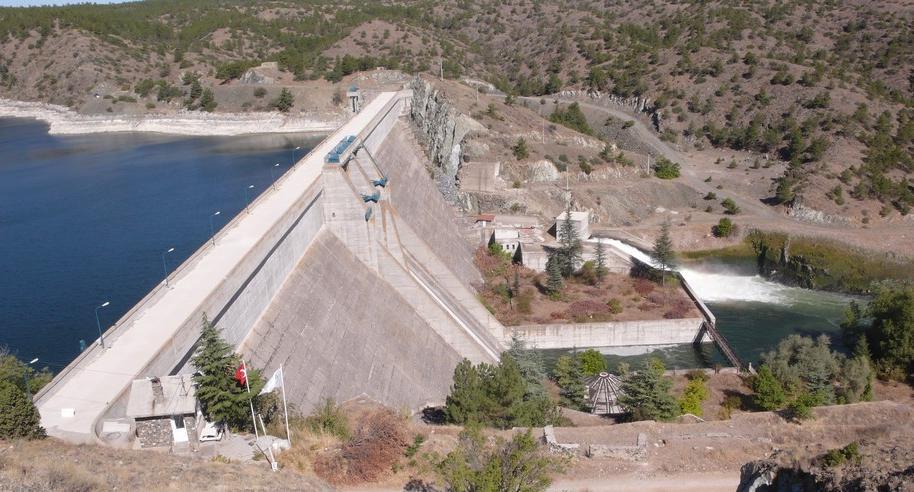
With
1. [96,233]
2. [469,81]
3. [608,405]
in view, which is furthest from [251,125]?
[608,405]

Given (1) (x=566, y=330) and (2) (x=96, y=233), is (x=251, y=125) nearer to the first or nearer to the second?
(2) (x=96, y=233)

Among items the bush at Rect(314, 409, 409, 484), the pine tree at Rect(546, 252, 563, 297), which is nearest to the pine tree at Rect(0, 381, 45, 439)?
the bush at Rect(314, 409, 409, 484)

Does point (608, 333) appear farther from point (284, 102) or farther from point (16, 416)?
point (284, 102)

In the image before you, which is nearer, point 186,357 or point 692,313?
point 186,357

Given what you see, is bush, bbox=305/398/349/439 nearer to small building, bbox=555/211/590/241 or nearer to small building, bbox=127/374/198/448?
small building, bbox=127/374/198/448

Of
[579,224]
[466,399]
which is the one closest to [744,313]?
[579,224]

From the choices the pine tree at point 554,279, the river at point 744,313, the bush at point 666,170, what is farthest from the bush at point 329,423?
the bush at point 666,170
